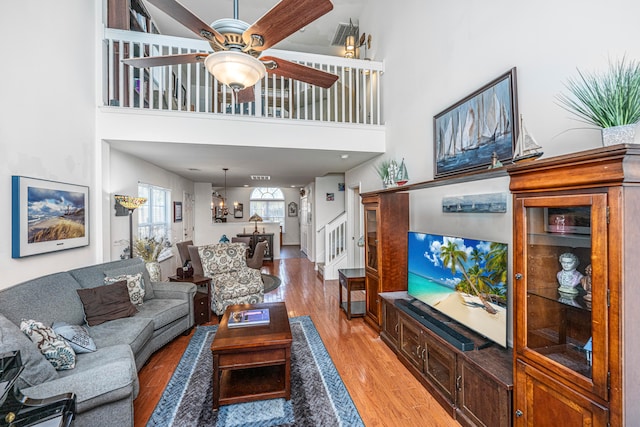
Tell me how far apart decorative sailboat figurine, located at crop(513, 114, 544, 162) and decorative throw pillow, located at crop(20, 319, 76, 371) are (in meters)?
3.07

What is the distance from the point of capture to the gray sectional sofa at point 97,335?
1595mm

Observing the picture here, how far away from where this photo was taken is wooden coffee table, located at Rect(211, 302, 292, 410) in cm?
215

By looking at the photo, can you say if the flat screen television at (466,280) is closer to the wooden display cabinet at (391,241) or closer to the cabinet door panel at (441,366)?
the cabinet door panel at (441,366)

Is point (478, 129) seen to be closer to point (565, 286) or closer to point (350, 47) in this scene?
point (565, 286)

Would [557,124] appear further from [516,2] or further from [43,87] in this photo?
[43,87]

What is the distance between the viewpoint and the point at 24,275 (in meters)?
2.38

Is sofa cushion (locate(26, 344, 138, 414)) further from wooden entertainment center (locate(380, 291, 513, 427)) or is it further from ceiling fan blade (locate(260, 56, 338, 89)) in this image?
ceiling fan blade (locate(260, 56, 338, 89))

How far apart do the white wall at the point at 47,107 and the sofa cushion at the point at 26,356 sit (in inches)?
34.9

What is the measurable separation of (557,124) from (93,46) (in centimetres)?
473

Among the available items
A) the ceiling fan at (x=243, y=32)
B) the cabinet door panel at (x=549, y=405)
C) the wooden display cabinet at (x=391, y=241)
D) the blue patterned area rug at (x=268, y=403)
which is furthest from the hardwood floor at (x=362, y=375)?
the ceiling fan at (x=243, y=32)

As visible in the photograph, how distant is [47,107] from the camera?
8.64ft

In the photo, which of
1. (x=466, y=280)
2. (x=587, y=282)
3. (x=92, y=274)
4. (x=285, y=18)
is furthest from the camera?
(x=92, y=274)

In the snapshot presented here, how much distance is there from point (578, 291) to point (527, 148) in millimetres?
768

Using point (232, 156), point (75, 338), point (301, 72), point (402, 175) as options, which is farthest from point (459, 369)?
point (232, 156)
